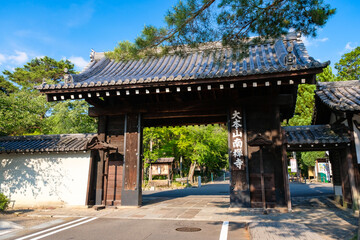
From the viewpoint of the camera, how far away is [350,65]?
26.5 metres

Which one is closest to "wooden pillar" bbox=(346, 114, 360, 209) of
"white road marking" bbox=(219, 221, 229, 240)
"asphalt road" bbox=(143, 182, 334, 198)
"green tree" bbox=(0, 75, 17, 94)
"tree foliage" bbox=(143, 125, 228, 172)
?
"white road marking" bbox=(219, 221, 229, 240)

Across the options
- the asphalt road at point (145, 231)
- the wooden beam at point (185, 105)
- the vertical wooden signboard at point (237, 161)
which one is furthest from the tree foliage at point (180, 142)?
the asphalt road at point (145, 231)

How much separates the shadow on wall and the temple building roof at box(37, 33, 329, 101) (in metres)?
2.85

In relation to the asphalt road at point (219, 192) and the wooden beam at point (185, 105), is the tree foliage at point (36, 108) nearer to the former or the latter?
the wooden beam at point (185, 105)

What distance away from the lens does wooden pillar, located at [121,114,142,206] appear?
8836 millimetres

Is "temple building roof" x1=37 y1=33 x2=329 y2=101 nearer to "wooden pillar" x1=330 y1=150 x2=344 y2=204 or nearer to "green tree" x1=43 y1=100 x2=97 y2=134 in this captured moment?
"wooden pillar" x1=330 y1=150 x2=344 y2=204

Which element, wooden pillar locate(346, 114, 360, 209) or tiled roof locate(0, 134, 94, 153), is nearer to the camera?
wooden pillar locate(346, 114, 360, 209)

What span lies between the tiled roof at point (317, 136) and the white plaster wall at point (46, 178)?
25.7 ft

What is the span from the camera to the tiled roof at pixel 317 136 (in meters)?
7.57

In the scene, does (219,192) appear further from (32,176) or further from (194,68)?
(32,176)

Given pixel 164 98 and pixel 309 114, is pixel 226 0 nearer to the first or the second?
pixel 164 98

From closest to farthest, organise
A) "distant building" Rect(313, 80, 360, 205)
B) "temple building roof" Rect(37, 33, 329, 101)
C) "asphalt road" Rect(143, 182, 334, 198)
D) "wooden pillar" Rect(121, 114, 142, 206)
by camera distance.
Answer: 1. "temple building roof" Rect(37, 33, 329, 101)
2. "distant building" Rect(313, 80, 360, 205)
3. "wooden pillar" Rect(121, 114, 142, 206)
4. "asphalt road" Rect(143, 182, 334, 198)

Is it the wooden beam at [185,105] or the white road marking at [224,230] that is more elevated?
the wooden beam at [185,105]

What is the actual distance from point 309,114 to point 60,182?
974 inches
